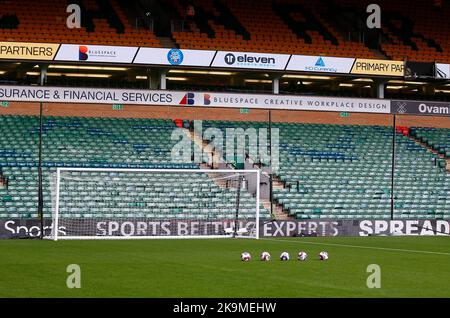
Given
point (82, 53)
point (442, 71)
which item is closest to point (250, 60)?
point (82, 53)

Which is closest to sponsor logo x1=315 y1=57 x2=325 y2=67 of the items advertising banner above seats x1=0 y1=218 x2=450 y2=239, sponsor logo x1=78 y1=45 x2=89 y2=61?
advertising banner above seats x1=0 y1=218 x2=450 y2=239

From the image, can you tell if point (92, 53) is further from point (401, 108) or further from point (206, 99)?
point (401, 108)

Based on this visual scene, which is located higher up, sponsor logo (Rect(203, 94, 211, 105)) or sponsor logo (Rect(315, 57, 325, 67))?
sponsor logo (Rect(315, 57, 325, 67))

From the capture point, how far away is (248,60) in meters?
36.9

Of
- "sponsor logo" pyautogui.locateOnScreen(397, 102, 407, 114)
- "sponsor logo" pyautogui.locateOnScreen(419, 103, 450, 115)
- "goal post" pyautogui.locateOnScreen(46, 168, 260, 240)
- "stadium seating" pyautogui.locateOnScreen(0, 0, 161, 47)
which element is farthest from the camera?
"sponsor logo" pyautogui.locateOnScreen(397, 102, 407, 114)

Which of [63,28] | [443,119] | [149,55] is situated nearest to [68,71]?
[63,28]

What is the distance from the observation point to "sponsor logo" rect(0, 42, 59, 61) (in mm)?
33594

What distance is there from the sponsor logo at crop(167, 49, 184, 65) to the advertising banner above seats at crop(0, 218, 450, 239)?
27.2 feet

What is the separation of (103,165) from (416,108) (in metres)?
13.1

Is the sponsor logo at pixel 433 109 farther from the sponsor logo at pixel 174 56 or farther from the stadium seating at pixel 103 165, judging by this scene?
the sponsor logo at pixel 174 56

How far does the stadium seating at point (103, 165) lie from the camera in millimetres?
30359

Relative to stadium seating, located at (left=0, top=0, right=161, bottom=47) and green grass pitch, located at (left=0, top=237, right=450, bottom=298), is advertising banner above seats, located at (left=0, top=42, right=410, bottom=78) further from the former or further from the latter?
green grass pitch, located at (left=0, top=237, right=450, bottom=298)

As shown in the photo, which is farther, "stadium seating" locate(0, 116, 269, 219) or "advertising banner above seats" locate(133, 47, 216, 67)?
"advertising banner above seats" locate(133, 47, 216, 67)

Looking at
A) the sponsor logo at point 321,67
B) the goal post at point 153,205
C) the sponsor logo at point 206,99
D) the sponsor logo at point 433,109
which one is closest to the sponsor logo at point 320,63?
the sponsor logo at point 321,67
